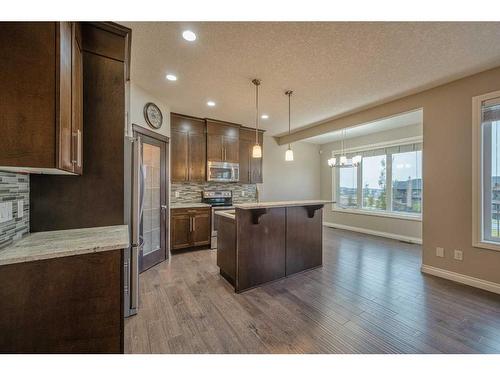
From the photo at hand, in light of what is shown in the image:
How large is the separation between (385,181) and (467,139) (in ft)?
9.43

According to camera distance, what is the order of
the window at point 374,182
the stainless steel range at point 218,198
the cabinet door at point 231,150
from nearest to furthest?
the stainless steel range at point 218,198 → the cabinet door at point 231,150 → the window at point 374,182

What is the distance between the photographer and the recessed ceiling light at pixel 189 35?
1.96 metres

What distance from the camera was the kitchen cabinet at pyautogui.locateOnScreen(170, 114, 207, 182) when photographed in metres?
4.20

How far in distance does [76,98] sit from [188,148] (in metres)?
2.76

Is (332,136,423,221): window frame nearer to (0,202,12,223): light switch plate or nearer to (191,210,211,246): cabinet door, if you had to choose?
(191,210,211,246): cabinet door

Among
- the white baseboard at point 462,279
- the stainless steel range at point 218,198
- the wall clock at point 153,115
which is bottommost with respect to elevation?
the white baseboard at point 462,279

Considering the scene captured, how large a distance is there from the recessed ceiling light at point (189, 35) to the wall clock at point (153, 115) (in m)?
1.62

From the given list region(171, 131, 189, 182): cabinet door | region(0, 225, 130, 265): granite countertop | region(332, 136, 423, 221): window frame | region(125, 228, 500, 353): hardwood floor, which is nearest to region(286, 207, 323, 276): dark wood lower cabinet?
region(125, 228, 500, 353): hardwood floor

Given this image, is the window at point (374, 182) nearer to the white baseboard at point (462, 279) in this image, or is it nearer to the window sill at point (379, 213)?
the window sill at point (379, 213)

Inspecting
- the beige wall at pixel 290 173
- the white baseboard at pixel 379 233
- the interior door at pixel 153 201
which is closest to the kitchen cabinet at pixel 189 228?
the interior door at pixel 153 201

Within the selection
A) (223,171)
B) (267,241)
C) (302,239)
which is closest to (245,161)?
(223,171)

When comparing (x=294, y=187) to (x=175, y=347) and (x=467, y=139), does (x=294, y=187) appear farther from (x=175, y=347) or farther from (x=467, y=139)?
(x=175, y=347)

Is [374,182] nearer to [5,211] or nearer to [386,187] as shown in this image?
[386,187]

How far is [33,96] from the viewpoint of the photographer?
48.6 inches
